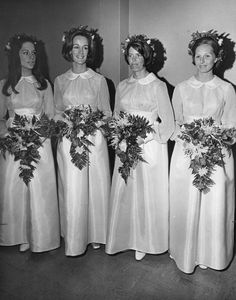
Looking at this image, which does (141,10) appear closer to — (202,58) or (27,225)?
(202,58)

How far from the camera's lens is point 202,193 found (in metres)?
3.67

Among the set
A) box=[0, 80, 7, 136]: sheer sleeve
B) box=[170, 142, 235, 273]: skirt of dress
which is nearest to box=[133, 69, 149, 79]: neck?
box=[170, 142, 235, 273]: skirt of dress

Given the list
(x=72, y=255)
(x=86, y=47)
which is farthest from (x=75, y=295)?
(x=86, y=47)

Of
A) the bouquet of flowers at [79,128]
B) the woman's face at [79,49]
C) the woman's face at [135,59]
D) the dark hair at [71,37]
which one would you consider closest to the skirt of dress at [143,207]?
the bouquet of flowers at [79,128]

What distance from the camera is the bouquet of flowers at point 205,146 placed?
3461 millimetres

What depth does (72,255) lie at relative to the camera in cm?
403

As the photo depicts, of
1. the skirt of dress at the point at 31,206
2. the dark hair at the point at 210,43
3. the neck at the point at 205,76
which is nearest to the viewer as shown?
the dark hair at the point at 210,43

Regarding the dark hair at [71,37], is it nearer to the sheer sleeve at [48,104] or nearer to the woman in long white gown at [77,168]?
the woman in long white gown at [77,168]

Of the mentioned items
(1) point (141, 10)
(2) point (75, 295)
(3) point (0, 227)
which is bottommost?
(2) point (75, 295)

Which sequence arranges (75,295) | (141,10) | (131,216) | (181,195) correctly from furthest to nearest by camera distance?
(141,10) < (131,216) < (181,195) < (75,295)

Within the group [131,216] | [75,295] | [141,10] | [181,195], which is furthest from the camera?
[141,10]

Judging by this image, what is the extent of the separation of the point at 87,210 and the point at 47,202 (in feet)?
1.52

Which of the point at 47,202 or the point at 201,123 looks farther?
the point at 47,202

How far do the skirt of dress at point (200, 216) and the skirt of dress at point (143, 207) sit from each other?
138 mm
